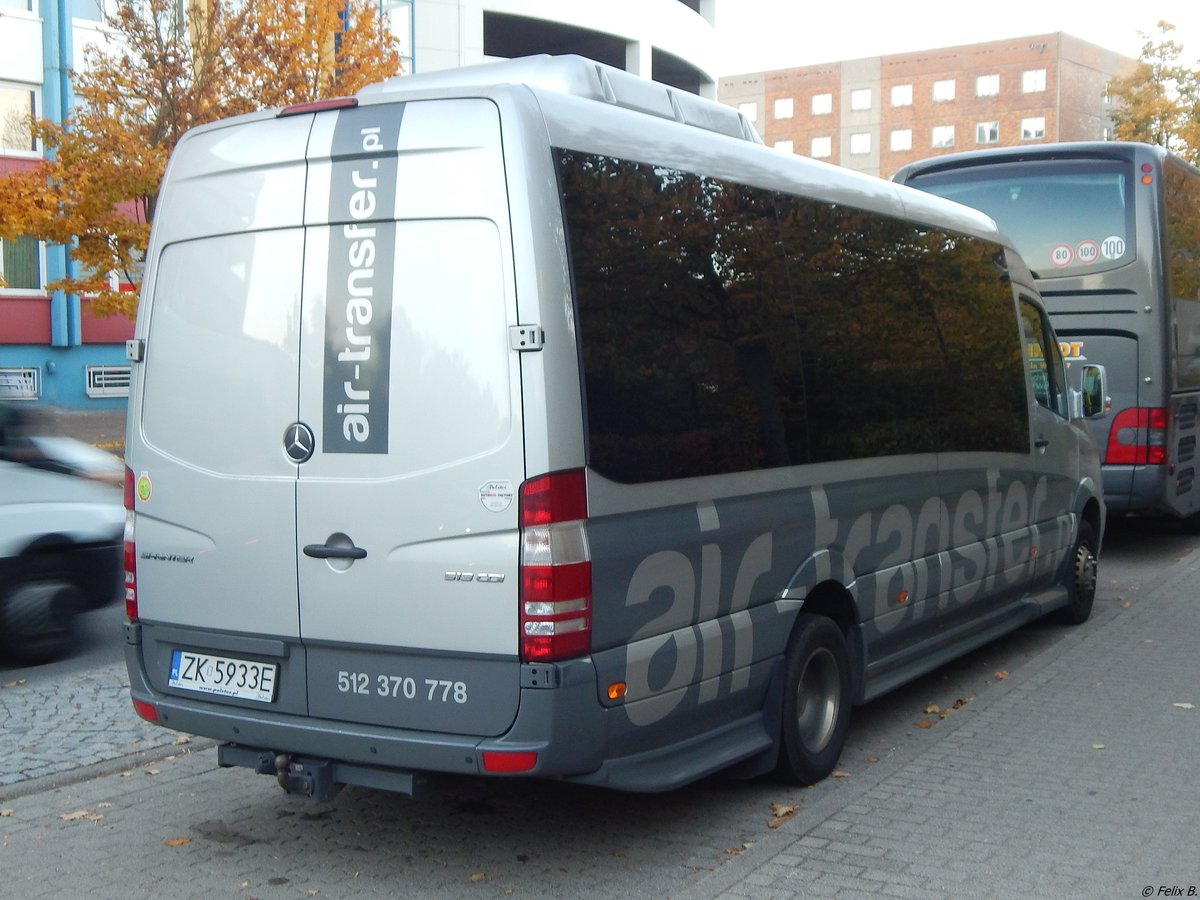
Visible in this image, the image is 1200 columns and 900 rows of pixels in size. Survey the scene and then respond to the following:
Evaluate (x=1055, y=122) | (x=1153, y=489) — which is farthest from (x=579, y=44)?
(x=1055, y=122)

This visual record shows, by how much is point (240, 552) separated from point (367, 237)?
1205mm

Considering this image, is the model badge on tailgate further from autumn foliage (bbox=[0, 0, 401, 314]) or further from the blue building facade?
the blue building facade

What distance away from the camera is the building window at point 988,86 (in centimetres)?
7800

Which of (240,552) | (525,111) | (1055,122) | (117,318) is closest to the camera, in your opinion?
(525,111)

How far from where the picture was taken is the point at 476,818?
550 cm

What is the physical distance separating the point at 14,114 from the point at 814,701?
84.2ft

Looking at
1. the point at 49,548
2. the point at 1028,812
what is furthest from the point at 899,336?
the point at 49,548

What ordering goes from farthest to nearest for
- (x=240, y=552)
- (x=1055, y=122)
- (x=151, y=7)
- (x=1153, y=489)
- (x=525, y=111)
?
(x=1055, y=122), (x=151, y=7), (x=1153, y=489), (x=240, y=552), (x=525, y=111)

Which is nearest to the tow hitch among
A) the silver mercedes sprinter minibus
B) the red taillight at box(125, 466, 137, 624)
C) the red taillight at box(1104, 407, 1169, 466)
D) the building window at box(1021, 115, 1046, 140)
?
the silver mercedes sprinter minibus

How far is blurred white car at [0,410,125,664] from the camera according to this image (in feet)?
26.5

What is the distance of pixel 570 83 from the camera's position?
16.8 feet

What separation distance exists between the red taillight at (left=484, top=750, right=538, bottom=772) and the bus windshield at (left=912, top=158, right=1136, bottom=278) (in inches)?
368

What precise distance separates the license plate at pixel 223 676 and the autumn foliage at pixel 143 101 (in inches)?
525

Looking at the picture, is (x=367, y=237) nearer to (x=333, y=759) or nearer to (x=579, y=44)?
(x=333, y=759)
